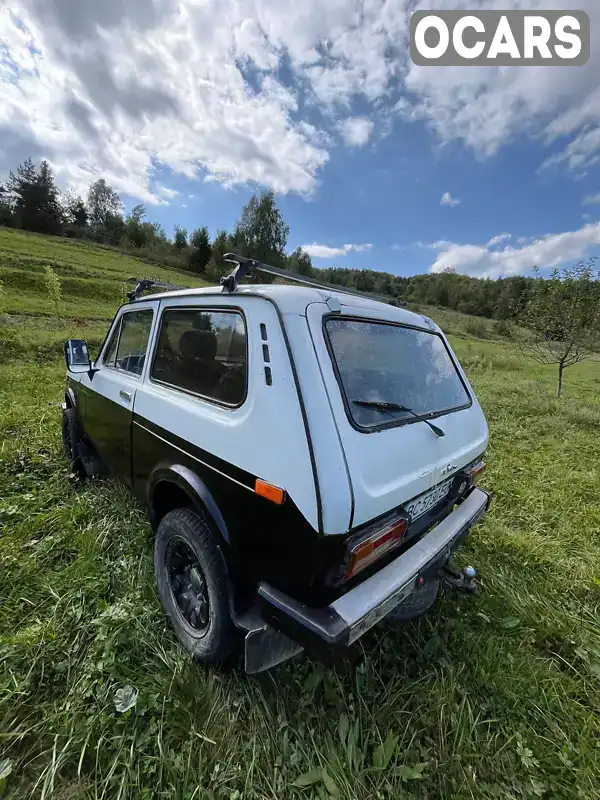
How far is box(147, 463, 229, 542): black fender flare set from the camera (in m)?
1.68

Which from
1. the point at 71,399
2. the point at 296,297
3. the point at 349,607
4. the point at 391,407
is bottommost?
the point at 71,399

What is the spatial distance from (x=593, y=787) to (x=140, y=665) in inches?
84.8

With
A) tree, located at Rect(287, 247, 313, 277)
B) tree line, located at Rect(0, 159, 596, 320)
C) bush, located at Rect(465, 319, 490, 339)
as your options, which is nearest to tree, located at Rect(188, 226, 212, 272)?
tree line, located at Rect(0, 159, 596, 320)

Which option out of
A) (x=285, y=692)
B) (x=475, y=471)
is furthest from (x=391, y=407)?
(x=285, y=692)

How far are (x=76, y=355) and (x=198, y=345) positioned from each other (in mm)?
1819

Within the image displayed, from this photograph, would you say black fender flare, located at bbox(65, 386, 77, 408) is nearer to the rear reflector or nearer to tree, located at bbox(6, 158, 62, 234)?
the rear reflector

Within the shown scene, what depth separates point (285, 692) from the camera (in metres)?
1.79

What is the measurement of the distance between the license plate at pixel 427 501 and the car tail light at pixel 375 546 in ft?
0.35

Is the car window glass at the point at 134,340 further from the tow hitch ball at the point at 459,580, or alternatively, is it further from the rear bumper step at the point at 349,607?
the tow hitch ball at the point at 459,580

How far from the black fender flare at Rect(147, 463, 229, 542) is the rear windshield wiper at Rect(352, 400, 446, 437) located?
836 millimetres

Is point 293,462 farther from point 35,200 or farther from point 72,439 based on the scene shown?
point 35,200

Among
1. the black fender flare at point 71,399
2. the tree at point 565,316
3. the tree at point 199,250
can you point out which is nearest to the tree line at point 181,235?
the tree at point 199,250

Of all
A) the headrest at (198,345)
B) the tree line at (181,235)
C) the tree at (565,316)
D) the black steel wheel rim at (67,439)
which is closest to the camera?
the headrest at (198,345)

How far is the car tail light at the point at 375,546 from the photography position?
55.1 inches
